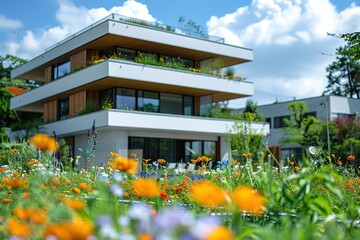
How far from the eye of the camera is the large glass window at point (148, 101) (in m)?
29.8

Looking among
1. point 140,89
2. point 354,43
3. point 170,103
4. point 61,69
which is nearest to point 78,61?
point 61,69

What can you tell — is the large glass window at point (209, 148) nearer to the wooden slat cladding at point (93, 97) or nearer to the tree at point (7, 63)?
the wooden slat cladding at point (93, 97)

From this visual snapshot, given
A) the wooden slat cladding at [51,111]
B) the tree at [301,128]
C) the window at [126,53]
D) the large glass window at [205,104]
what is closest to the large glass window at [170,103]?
the large glass window at [205,104]

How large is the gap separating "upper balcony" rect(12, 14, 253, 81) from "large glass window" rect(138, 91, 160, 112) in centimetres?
270

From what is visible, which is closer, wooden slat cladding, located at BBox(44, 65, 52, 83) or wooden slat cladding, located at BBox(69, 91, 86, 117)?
wooden slat cladding, located at BBox(69, 91, 86, 117)

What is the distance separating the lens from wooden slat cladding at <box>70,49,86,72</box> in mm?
31103

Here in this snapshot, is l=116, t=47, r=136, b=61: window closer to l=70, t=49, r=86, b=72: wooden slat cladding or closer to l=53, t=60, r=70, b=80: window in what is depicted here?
l=70, t=49, r=86, b=72: wooden slat cladding

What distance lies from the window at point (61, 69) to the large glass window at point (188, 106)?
756 centimetres

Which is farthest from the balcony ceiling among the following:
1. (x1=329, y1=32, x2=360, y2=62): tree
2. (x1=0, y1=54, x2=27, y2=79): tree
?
(x1=329, y1=32, x2=360, y2=62): tree

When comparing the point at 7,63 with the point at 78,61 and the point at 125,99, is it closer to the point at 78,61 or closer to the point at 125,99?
the point at 78,61

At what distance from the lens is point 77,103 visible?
1235 inches

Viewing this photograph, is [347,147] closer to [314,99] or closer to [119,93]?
[314,99]

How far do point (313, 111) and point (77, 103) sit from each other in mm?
21842

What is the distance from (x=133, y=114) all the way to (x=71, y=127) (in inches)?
187
